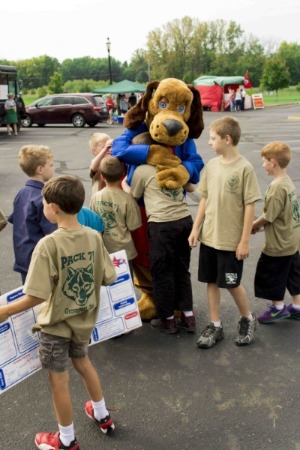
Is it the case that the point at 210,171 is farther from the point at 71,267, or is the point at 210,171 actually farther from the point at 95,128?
the point at 95,128

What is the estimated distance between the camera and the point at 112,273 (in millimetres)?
2490

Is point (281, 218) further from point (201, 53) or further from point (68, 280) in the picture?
point (201, 53)

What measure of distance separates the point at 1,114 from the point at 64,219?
55.3 feet

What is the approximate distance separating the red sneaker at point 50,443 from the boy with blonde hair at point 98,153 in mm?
1964

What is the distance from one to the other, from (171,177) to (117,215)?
0.50 metres

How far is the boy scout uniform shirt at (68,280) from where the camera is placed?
219 cm

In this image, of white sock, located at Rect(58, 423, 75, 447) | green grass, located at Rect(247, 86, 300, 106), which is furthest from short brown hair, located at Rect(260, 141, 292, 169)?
green grass, located at Rect(247, 86, 300, 106)

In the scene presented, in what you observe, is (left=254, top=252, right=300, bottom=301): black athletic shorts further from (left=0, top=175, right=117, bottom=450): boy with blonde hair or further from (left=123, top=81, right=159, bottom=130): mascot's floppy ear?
(left=0, top=175, right=117, bottom=450): boy with blonde hair

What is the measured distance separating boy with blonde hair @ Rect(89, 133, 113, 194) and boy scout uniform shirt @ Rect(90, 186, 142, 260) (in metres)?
0.28

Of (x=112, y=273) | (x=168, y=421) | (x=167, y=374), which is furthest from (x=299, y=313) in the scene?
(x=112, y=273)

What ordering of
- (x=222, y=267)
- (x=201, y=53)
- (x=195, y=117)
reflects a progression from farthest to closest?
(x=201, y=53)
(x=195, y=117)
(x=222, y=267)

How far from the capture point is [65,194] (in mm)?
2230

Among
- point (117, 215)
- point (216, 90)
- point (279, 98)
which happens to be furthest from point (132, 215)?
point (279, 98)

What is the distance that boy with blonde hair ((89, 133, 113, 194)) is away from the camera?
3.79 meters
